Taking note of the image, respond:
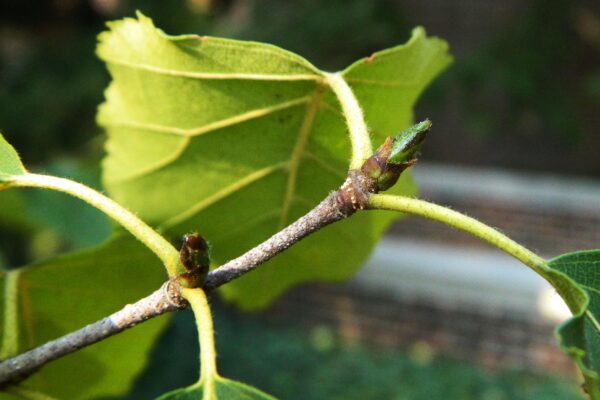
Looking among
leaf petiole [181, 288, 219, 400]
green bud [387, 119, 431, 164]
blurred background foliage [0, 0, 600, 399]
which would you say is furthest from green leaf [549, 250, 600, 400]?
blurred background foliage [0, 0, 600, 399]

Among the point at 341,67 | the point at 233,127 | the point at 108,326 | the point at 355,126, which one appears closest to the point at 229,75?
the point at 233,127

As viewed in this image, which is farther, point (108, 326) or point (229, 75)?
point (229, 75)

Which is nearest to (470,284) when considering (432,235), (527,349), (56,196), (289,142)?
(527,349)

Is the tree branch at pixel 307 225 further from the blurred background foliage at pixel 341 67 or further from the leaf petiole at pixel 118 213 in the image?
the blurred background foliage at pixel 341 67

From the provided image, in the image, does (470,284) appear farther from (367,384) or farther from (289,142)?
(289,142)

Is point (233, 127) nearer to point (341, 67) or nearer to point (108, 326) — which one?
point (108, 326)

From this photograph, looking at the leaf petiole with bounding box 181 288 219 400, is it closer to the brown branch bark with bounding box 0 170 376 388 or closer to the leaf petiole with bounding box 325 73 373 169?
the brown branch bark with bounding box 0 170 376 388
